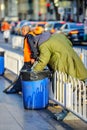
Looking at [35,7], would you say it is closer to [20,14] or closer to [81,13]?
[20,14]

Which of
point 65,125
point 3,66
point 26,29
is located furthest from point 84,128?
point 3,66

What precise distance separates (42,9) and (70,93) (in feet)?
271

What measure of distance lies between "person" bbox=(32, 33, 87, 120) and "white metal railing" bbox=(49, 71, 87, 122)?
9.8 inches

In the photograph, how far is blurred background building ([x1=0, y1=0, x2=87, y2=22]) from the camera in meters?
66.7

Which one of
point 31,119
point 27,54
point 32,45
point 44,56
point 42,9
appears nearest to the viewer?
point 31,119

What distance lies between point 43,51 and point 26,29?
10.2 ft

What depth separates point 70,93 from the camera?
33.8 feet

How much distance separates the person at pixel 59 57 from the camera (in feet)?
36.1

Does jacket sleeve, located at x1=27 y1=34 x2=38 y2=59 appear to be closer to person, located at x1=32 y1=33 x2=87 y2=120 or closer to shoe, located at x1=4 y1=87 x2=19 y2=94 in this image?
shoe, located at x1=4 y1=87 x2=19 y2=94

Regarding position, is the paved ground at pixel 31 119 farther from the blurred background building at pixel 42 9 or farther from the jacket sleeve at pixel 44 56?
the blurred background building at pixel 42 9

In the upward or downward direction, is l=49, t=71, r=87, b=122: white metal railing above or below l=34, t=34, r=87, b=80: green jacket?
below

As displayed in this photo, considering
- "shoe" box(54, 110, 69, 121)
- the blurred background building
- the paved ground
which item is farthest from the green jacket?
the blurred background building

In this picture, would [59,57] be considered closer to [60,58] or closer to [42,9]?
[60,58]

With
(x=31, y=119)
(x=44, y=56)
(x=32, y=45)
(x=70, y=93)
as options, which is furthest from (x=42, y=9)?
(x=70, y=93)
